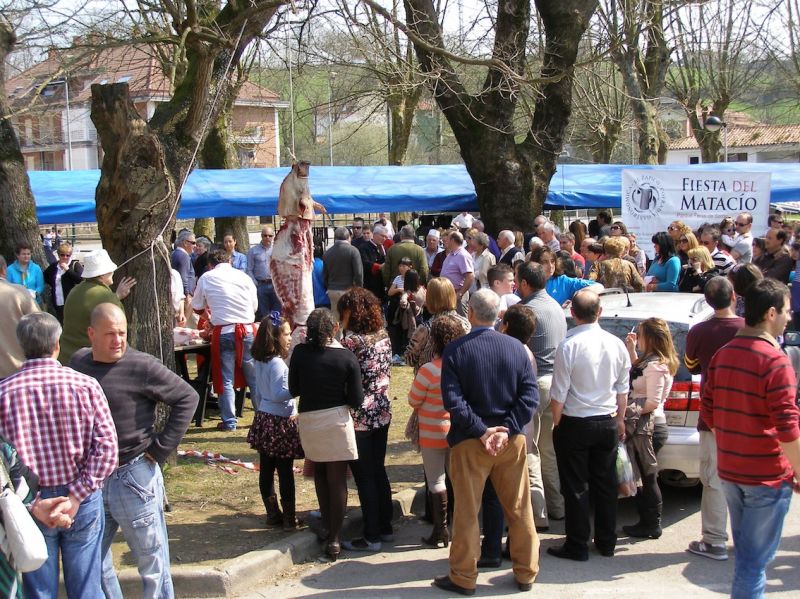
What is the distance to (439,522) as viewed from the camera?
629 cm

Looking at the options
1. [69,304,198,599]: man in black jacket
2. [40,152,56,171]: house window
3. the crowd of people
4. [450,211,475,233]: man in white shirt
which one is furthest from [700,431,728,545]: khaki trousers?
[40,152,56,171]: house window

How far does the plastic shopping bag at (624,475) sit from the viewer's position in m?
6.05

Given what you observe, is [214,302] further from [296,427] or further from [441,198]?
[441,198]

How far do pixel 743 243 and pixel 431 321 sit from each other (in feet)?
24.2

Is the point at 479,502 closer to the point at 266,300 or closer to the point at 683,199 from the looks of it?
the point at 266,300

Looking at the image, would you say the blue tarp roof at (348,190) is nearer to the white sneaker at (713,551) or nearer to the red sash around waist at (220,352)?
the red sash around waist at (220,352)

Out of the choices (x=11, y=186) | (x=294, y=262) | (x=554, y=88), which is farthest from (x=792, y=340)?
(x=11, y=186)

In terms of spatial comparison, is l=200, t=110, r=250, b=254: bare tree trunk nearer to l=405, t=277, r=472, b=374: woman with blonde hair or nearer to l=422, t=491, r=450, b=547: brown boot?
l=405, t=277, r=472, b=374: woman with blonde hair

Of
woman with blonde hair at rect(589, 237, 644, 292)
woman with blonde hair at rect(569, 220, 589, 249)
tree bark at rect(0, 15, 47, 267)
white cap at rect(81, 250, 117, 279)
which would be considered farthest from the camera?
woman with blonde hair at rect(569, 220, 589, 249)

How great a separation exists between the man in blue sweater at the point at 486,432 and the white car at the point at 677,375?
155 centimetres

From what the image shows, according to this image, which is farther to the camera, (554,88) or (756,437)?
(554,88)

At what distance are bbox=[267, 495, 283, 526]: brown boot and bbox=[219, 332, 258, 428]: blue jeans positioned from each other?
284 cm

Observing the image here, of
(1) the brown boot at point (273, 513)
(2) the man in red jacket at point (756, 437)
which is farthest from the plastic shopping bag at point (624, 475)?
(1) the brown boot at point (273, 513)

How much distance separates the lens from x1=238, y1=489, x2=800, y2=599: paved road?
18.2 ft
